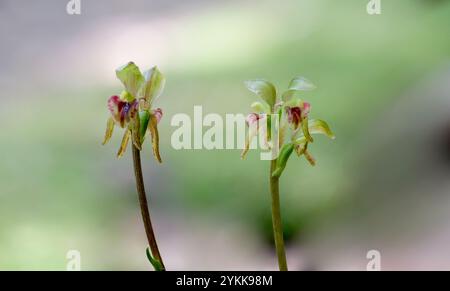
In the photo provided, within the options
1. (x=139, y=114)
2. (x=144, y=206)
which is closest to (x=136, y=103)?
(x=139, y=114)

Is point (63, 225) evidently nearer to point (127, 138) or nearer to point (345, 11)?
point (127, 138)

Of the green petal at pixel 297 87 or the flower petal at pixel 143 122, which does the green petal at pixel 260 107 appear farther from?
the flower petal at pixel 143 122

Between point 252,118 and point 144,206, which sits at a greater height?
point 252,118

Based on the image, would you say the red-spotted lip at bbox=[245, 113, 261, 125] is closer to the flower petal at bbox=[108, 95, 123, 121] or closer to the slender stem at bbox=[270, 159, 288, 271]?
the slender stem at bbox=[270, 159, 288, 271]

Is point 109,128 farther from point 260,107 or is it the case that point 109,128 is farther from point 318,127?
point 318,127

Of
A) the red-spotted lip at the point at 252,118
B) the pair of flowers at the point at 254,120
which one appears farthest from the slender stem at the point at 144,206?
the red-spotted lip at the point at 252,118
